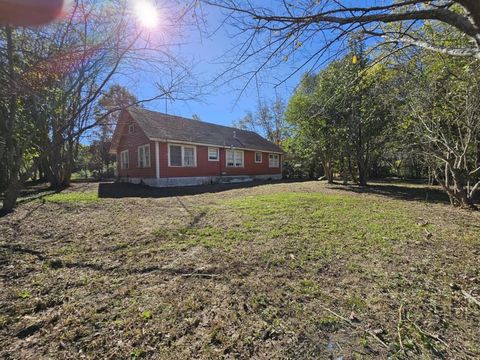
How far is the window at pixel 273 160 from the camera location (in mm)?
22844

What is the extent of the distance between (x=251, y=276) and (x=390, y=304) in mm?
1541

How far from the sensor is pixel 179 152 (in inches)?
587

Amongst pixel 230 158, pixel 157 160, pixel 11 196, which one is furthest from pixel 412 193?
pixel 11 196

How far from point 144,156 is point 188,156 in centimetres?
279

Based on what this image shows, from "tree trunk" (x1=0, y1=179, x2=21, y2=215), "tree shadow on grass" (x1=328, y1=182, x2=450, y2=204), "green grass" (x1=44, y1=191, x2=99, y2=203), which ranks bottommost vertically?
"tree shadow on grass" (x1=328, y1=182, x2=450, y2=204)

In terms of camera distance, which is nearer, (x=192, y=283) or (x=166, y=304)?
(x=166, y=304)

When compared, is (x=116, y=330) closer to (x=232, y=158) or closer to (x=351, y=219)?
(x=351, y=219)

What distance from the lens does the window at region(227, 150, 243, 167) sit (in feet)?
59.7

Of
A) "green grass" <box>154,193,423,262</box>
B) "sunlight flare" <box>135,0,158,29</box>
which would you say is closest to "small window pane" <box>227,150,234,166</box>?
"green grass" <box>154,193,423,262</box>

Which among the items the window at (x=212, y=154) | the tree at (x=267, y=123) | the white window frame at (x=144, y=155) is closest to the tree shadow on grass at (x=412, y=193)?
the window at (x=212, y=154)

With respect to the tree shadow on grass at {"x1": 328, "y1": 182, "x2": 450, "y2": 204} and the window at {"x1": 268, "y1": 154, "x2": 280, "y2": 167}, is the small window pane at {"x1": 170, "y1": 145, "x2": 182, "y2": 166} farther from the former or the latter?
the window at {"x1": 268, "y1": 154, "x2": 280, "y2": 167}

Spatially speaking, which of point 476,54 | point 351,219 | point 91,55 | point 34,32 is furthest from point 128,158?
point 476,54

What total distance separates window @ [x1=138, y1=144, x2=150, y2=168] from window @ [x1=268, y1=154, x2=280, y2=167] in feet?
38.2

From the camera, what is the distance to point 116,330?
2.05 m
